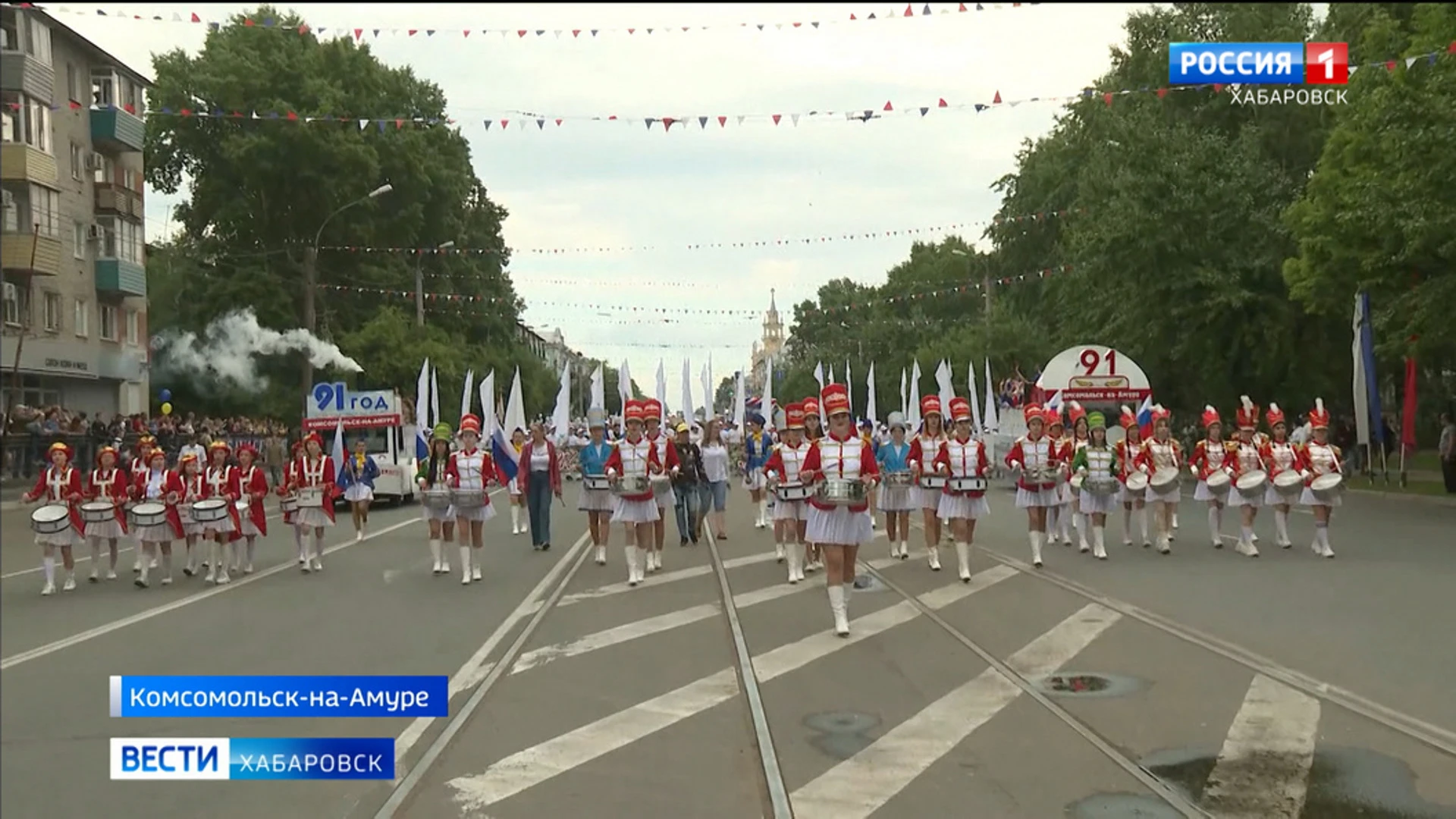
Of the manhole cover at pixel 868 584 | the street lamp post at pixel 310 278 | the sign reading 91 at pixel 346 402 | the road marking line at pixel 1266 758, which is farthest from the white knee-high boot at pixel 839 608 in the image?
the street lamp post at pixel 310 278

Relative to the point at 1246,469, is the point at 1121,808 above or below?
below

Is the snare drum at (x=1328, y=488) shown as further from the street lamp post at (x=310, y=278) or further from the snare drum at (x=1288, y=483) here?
the street lamp post at (x=310, y=278)

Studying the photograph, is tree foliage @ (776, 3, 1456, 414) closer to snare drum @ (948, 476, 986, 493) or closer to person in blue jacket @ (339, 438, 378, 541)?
snare drum @ (948, 476, 986, 493)

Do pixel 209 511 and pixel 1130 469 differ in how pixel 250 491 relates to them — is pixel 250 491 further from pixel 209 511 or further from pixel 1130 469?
pixel 1130 469

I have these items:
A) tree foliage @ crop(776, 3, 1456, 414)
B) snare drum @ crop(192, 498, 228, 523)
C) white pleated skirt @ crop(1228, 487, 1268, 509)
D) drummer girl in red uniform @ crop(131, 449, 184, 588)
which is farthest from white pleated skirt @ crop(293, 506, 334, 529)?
tree foliage @ crop(776, 3, 1456, 414)

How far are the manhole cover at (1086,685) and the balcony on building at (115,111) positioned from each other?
3890cm

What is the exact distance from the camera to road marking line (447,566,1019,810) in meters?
6.57

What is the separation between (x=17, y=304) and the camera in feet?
124

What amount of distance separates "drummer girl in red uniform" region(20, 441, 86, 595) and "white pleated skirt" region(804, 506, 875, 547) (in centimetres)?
928

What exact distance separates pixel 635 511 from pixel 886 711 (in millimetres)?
7523

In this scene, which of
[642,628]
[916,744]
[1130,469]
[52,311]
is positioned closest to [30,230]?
[52,311]

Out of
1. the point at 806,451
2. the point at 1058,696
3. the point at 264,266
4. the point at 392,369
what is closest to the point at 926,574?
the point at 806,451

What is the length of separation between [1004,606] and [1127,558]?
199 inches

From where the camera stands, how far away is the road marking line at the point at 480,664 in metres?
7.40
